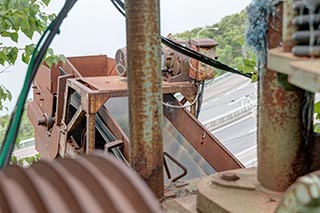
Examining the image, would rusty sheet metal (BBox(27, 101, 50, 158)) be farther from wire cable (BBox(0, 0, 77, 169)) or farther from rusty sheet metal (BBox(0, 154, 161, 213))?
rusty sheet metal (BBox(0, 154, 161, 213))

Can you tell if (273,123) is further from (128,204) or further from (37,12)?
(37,12)

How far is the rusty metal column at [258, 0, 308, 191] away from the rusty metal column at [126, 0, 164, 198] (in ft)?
1.31

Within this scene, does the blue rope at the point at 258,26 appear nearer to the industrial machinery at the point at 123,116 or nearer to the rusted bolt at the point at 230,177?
the rusted bolt at the point at 230,177

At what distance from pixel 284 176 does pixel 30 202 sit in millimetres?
953

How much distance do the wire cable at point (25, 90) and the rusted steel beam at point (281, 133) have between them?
678mm

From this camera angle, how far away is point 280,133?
147 centimetres

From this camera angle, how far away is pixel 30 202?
746 mm

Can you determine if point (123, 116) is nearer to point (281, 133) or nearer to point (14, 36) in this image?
point (14, 36)

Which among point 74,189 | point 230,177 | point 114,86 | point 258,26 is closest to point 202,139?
point 114,86

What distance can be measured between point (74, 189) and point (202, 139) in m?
2.46

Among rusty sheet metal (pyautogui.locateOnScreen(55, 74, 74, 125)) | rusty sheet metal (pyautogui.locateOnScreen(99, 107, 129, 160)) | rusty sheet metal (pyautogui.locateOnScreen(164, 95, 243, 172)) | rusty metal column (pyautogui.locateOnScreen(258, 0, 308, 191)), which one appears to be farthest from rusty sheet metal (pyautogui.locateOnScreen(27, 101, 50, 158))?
rusty metal column (pyautogui.locateOnScreen(258, 0, 308, 191))

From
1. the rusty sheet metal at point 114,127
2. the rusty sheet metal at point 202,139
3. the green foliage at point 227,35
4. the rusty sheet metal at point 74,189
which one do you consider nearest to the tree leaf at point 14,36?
the rusty sheet metal at point 114,127

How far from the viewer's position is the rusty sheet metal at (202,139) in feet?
10.2

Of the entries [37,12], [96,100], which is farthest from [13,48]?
[96,100]
